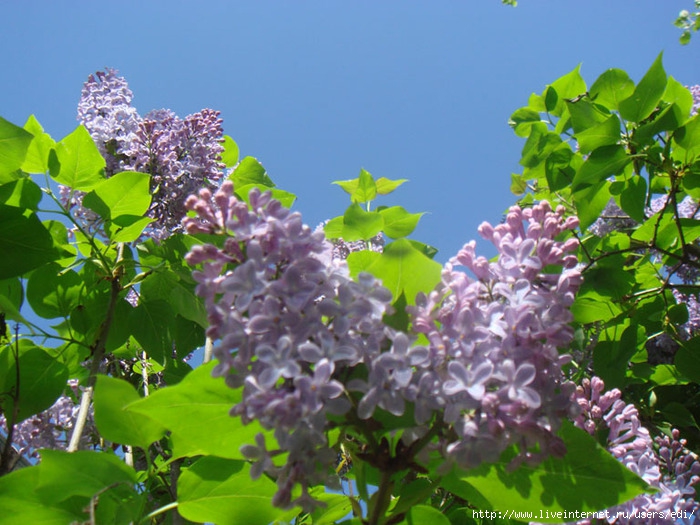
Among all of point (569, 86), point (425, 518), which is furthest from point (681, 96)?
point (425, 518)

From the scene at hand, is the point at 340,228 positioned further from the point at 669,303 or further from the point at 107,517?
the point at 669,303

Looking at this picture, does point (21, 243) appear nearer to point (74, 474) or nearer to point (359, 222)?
point (74, 474)

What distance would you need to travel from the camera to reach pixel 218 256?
1.00 meters

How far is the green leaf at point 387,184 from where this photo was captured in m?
2.36

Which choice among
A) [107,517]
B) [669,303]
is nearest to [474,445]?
[107,517]

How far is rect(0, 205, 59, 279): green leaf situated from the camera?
171 centimetres

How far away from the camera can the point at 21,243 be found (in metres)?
1.75

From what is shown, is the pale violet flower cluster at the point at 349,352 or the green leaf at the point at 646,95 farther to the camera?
the green leaf at the point at 646,95

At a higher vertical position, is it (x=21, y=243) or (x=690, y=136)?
(x=690, y=136)

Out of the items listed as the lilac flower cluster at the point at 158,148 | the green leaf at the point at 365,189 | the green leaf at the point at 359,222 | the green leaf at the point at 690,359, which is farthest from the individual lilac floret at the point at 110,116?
the green leaf at the point at 690,359

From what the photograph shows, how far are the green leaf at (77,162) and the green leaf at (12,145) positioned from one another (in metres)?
0.22

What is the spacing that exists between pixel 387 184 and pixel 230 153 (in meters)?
0.91

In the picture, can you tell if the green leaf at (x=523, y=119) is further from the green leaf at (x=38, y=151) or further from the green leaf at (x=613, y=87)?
the green leaf at (x=38, y=151)

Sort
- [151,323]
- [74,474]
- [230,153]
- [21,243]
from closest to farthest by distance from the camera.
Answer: [74,474] → [21,243] → [151,323] → [230,153]
